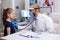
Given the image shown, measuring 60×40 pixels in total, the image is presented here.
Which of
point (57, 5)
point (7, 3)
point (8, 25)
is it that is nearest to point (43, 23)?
point (8, 25)

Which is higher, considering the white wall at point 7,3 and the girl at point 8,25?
the white wall at point 7,3

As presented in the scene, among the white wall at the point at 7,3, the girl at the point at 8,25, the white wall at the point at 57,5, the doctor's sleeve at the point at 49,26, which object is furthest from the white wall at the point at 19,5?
the doctor's sleeve at the point at 49,26

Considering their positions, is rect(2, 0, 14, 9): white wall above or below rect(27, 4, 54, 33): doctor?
above

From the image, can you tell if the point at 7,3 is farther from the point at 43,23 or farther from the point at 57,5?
the point at 43,23

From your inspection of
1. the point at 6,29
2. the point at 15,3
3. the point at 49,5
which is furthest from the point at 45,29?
the point at 15,3

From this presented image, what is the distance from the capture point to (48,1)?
3615 millimetres

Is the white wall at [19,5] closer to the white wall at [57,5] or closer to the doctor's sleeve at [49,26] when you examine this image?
the white wall at [57,5]

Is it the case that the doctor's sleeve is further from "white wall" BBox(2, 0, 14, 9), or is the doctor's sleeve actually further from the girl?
"white wall" BBox(2, 0, 14, 9)

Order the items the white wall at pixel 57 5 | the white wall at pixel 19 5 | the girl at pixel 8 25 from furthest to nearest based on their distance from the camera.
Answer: the white wall at pixel 19 5, the white wall at pixel 57 5, the girl at pixel 8 25

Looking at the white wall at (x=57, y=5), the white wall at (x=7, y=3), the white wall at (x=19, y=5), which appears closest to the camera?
the white wall at (x=57, y=5)

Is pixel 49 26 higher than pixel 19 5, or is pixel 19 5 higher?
pixel 19 5

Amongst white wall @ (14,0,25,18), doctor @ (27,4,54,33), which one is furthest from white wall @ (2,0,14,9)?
doctor @ (27,4,54,33)

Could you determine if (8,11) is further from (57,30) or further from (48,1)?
(48,1)

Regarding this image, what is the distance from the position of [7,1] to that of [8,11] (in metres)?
1.67
